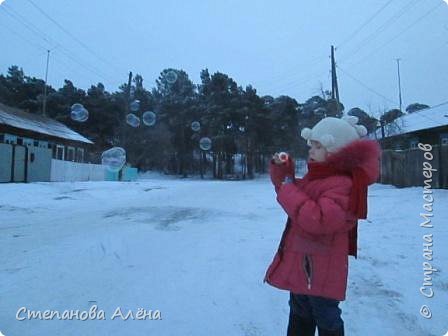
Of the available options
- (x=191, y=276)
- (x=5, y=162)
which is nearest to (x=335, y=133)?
(x=191, y=276)

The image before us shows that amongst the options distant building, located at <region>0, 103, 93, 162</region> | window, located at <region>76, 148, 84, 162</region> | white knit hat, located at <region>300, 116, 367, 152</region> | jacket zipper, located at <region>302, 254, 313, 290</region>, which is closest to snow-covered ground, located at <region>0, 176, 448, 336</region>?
jacket zipper, located at <region>302, 254, 313, 290</region>

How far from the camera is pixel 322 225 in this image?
7.02ft

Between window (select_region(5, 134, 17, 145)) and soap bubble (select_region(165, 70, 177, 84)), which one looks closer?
window (select_region(5, 134, 17, 145))

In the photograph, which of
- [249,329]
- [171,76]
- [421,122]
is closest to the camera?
[249,329]

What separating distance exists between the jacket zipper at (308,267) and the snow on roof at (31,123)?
2349cm

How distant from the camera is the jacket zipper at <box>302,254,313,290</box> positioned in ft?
7.59

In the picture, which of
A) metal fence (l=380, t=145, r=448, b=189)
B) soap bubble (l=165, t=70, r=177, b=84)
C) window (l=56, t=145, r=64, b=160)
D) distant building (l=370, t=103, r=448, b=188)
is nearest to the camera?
metal fence (l=380, t=145, r=448, b=189)

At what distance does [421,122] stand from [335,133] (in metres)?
28.8

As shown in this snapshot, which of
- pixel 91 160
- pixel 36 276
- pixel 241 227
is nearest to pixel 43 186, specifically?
pixel 241 227

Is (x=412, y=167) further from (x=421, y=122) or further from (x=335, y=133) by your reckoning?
(x=421, y=122)

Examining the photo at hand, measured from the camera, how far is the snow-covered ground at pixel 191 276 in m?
3.11

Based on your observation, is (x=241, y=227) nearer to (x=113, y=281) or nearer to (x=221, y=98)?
(x=113, y=281)

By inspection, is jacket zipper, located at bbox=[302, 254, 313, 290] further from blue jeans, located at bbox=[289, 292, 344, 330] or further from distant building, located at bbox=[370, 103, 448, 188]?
distant building, located at bbox=[370, 103, 448, 188]

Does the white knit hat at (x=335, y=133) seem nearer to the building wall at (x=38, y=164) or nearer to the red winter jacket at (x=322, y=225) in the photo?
the red winter jacket at (x=322, y=225)
